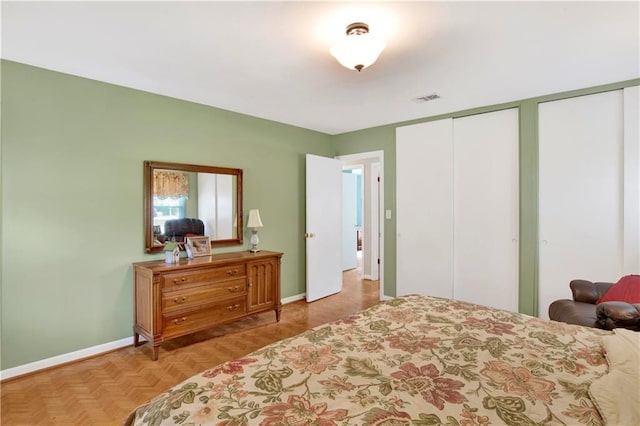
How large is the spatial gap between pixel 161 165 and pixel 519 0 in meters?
3.18

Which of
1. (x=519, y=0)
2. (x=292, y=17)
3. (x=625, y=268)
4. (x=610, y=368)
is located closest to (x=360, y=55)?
(x=292, y=17)

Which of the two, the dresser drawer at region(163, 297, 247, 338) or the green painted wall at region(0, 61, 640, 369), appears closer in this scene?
the green painted wall at region(0, 61, 640, 369)

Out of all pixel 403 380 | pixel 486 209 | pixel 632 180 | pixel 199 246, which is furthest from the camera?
pixel 486 209

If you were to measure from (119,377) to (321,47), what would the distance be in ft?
9.79

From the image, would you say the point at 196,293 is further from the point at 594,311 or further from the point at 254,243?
the point at 594,311

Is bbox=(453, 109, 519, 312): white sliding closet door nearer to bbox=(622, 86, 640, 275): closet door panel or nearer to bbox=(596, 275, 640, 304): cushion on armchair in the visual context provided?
bbox=(622, 86, 640, 275): closet door panel

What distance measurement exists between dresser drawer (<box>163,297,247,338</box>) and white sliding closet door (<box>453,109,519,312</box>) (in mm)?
2650

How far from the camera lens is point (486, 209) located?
382cm

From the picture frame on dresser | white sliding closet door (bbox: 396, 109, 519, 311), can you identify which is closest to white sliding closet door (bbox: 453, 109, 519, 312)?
white sliding closet door (bbox: 396, 109, 519, 311)

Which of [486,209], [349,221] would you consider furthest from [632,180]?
[349,221]

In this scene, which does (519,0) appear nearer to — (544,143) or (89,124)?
(544,143)

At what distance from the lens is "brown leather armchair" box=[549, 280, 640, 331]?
6.46ft

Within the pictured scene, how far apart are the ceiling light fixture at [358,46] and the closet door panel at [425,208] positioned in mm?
2334

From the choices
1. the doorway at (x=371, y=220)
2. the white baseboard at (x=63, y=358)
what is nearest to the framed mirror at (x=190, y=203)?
the white baseboard at (x=63, y=358)
